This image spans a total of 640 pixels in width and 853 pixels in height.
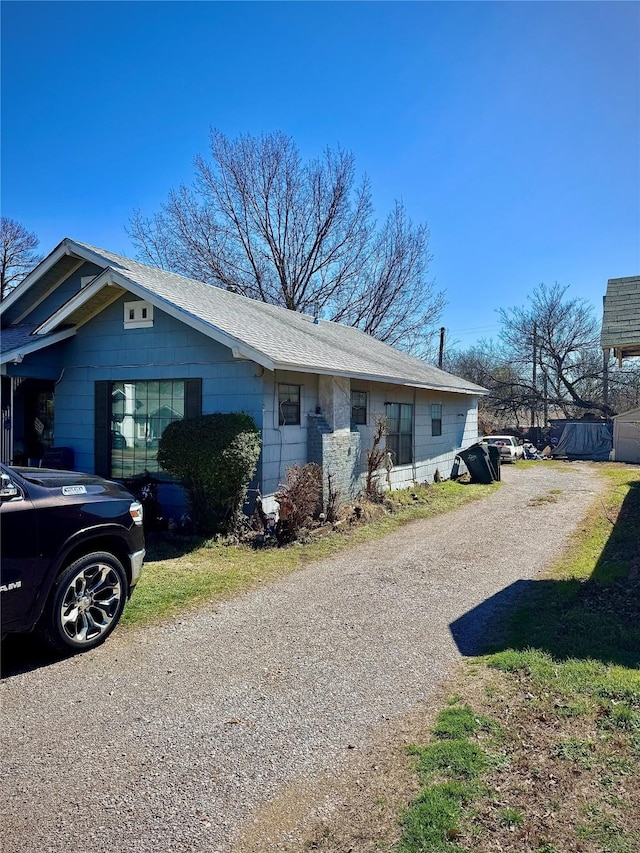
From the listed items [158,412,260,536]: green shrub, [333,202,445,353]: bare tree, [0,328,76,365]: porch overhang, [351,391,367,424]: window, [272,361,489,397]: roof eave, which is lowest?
[158,412,260,536]: green shrub

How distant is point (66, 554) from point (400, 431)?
1074 centimetres

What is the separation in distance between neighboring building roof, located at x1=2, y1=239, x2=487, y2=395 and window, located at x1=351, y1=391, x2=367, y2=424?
636 millimetres

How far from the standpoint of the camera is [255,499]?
880 centimetres

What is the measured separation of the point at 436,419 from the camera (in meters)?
16.6

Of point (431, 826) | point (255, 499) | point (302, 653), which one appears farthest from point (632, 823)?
point (255, 499)

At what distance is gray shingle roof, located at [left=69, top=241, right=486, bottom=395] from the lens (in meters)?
8.88

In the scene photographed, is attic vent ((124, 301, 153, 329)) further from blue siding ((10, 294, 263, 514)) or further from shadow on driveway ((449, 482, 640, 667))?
shadow on driveway ((449, 482, 640, 667))

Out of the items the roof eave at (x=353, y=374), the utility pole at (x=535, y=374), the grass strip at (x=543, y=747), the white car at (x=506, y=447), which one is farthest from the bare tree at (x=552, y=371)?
the grass strip at (x=543, y=747)

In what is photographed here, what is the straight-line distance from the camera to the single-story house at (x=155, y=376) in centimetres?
902

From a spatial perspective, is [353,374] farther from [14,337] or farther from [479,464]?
[479,464]

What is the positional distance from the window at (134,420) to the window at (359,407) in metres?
3.82

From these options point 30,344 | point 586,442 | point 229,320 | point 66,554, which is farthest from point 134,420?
point 586,442

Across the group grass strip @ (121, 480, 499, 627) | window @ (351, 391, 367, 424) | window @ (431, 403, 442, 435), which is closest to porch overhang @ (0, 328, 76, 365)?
grass strip @ (121, 480, 499, 627)

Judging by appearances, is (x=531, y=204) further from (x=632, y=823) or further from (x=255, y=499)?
(x=632, y=823)
